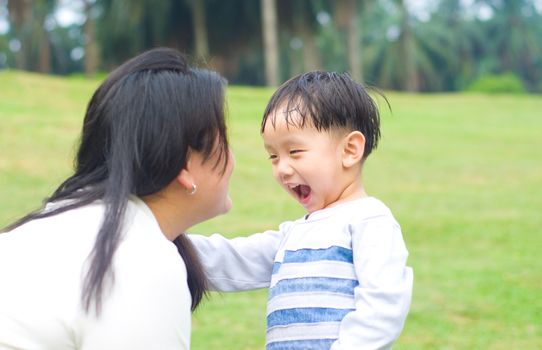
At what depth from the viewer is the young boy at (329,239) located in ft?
7.46

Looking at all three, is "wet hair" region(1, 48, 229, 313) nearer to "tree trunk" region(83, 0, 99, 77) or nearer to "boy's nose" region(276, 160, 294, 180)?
"boy's nose" region(276, 160, 294, 180)

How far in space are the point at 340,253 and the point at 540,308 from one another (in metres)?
4.24

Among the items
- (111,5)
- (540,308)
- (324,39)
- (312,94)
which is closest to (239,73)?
(324,39)

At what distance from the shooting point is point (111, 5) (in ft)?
111

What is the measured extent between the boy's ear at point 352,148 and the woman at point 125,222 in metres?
0.37

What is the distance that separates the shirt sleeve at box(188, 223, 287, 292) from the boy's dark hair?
0.34 meters

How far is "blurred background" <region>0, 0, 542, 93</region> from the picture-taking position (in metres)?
32.8

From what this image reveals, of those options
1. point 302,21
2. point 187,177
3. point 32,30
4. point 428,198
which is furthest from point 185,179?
point 32,30

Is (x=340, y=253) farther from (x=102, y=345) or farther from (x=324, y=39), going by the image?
(x=324, y=39)

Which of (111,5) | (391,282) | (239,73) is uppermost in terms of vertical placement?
(391,282)

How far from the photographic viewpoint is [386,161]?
15.4 m

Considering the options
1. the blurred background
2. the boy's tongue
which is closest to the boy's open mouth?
the boy's tongue

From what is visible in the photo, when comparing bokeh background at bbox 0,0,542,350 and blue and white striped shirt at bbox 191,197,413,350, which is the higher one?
blue and white striped shirt at bbox 191,197,413,350

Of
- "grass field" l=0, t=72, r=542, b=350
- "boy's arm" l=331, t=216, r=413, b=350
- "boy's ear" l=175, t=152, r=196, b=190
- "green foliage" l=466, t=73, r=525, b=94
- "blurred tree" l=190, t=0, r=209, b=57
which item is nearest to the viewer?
"boy's ear" l=175, t=152, r=196, b=190
